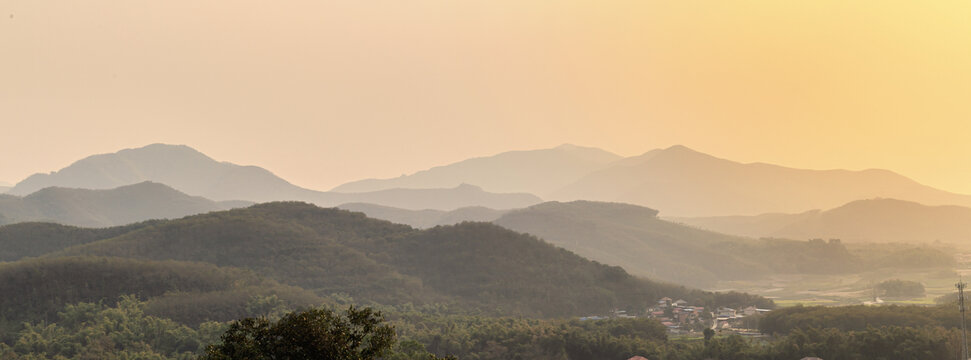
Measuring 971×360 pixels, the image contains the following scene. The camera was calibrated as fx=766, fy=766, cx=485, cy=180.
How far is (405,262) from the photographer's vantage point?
17650cm

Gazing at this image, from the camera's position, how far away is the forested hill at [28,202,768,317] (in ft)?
502

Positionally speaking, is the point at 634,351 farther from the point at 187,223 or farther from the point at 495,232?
the point at 187,223

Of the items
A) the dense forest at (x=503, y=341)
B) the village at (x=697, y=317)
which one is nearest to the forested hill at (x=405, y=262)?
the village at (x=697, y=317)

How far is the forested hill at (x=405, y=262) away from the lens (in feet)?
502

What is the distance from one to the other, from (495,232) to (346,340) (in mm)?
157712

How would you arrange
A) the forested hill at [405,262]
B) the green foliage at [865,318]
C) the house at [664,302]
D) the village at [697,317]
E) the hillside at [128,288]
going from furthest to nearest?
1. the house at [664,302]
2. the forested hill at [405,262]
3. the village at [697,317]
4. the hillside at [128,288]
5. the green foliage at [865,318]

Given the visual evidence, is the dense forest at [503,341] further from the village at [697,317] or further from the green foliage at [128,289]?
the village at [697,317]

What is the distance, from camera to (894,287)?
588 ft

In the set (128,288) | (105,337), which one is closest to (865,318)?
(105,337)

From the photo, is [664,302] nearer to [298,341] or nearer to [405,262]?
[405,262]

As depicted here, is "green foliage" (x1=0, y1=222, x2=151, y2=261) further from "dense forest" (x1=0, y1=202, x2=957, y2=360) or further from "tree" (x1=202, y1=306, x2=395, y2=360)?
"tree" (x1=202, y1=306, x2=395, y2=360)

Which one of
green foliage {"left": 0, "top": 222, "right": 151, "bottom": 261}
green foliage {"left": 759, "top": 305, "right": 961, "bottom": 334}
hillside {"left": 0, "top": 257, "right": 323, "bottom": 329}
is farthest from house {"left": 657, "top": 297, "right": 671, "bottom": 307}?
green foliage {"left": 0, "top": 222, "right": 151, "bottom": 261}

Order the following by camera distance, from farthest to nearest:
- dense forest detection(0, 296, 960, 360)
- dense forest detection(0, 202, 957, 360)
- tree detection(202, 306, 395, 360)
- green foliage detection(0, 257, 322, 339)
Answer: green foliage detection(0, 257, 322, 339) → dense forest detection(0, 202, 957, 360) → dense forest detection(0, 296, 960, 360) → tree detection(202, 306, 395, 360)

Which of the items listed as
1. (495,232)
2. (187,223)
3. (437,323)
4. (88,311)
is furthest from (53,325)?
(495,232)
